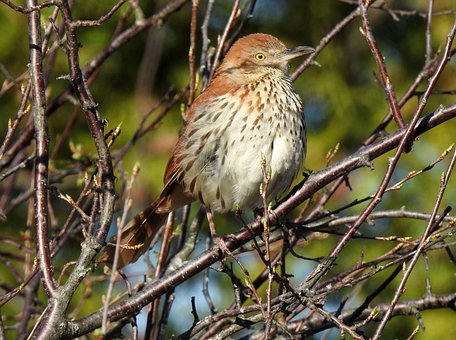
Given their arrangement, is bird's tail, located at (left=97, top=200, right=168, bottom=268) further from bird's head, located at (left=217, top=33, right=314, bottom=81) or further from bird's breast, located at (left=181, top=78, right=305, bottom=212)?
bird's head, located at (left=217, top=33, right=314, bottom=81)

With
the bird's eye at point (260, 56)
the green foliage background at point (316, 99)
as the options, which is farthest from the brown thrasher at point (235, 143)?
the green foliage background at point (316, 99)

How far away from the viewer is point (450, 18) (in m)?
7.18

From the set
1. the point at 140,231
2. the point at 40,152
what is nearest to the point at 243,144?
the point at 140,231

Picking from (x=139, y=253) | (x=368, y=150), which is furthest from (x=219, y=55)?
(x=368, y=150)

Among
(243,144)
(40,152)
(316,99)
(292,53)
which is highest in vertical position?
(316,99)

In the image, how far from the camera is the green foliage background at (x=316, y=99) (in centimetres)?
666

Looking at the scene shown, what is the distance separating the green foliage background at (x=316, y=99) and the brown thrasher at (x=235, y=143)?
158 cm

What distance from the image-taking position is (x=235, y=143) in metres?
4.20

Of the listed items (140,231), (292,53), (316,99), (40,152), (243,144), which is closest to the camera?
(40,152)

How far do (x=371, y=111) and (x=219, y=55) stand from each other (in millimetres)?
2973

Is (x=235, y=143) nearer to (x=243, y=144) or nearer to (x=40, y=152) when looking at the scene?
(x=243, y=144)

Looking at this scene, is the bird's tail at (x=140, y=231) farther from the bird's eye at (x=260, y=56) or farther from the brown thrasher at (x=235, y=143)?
the bird's eye at (x=260, y=56)

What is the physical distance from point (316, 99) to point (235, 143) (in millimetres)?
3531

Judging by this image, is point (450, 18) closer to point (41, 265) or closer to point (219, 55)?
point (219, 55)
